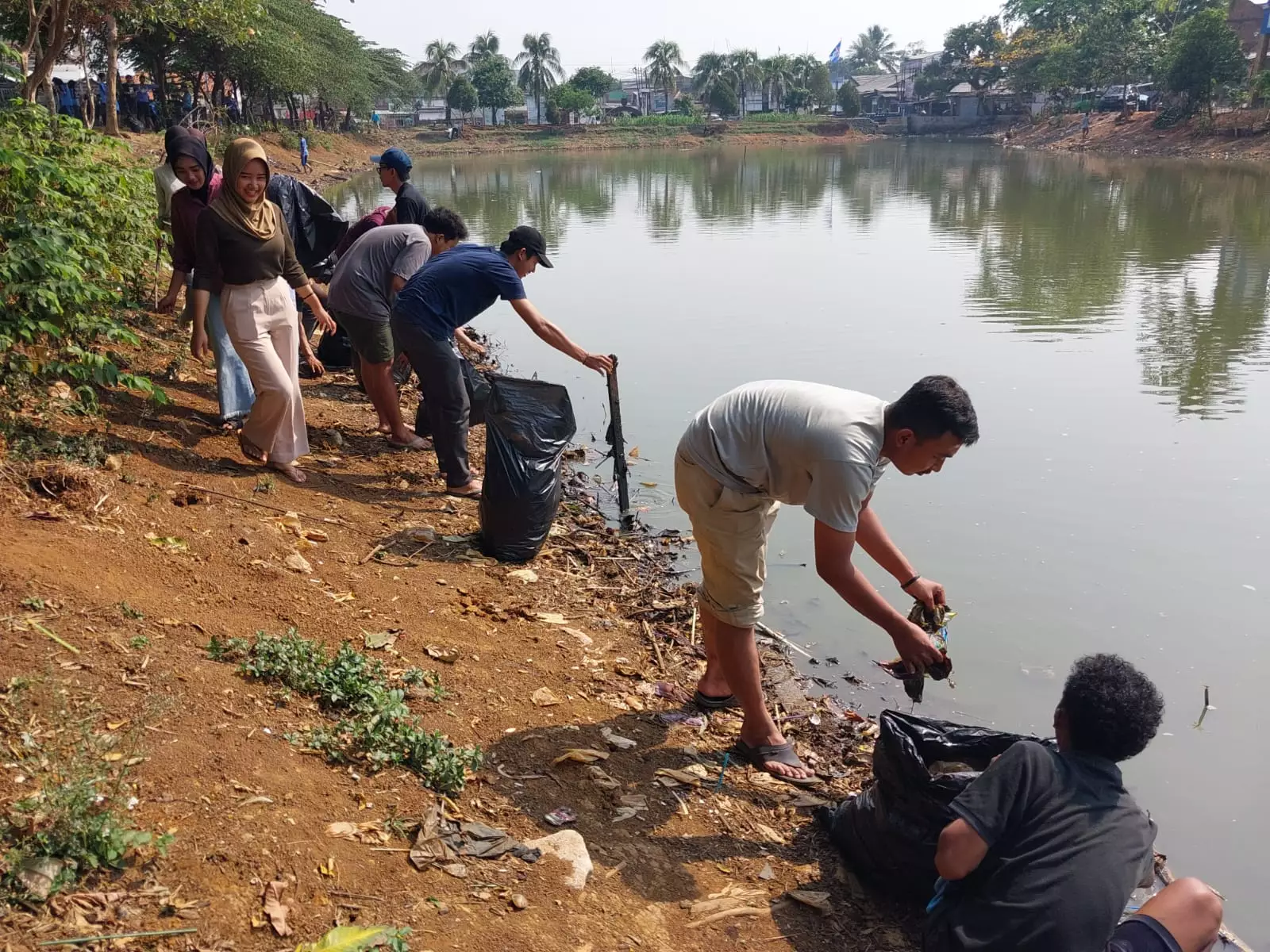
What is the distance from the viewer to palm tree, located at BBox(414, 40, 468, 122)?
88.8 metres

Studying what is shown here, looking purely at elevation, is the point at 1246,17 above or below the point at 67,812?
above

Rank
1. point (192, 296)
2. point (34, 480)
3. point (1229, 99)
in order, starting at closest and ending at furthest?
point (34, 480)
point (192, 296)
point (1229, 99)

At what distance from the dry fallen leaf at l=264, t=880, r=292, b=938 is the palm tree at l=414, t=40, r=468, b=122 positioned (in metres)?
92.8

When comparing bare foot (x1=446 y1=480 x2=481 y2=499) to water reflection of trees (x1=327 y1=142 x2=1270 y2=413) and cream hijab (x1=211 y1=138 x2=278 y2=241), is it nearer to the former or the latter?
cream hijab (x1=211 y1=138 x2=278 y2=241)

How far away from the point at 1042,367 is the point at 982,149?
5152cm

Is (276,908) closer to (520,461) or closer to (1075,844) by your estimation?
(1075,844)

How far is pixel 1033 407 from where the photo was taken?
337 inches

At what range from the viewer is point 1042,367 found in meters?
9.80

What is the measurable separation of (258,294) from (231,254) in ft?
0.79

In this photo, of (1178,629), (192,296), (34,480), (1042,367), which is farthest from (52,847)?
(1042,367)

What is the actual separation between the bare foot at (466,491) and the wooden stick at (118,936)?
3.78m

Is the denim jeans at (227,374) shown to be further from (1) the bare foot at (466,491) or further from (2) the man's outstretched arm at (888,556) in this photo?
(2) the man's outstretched arm at (888,556)

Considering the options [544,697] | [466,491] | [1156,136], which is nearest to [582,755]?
[544,697]

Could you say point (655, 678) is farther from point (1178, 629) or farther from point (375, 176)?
point (375, 176)
